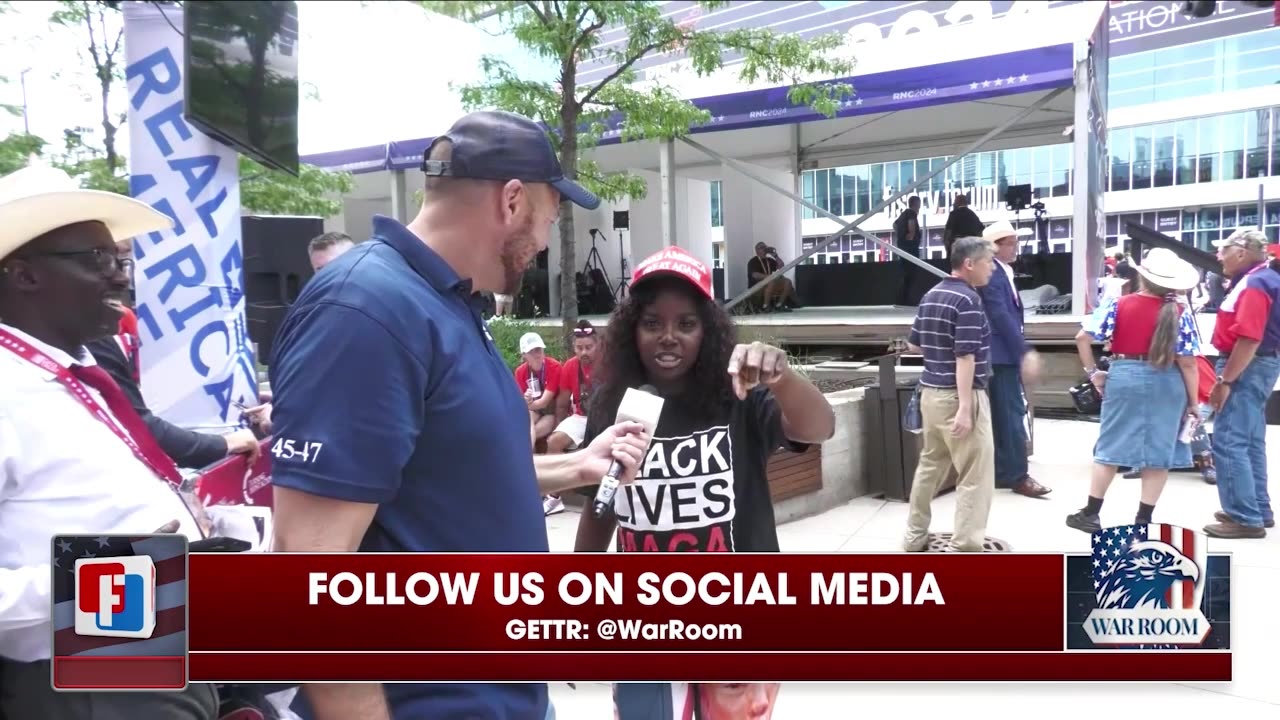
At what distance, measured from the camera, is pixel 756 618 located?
1854 mm

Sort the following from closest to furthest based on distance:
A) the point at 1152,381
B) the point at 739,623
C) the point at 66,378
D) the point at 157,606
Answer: the point at 66,378 → the point at 157,606 → the point at 739,623 → the point at 1152,381

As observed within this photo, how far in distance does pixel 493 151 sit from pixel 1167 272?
15.8ft

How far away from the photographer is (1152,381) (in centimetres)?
496

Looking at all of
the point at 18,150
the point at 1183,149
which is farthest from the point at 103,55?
the point at 1183,149

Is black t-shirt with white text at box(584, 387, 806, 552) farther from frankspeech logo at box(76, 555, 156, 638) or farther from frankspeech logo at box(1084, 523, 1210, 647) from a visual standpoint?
frankspeech logo at box(76, 555, 156, 638)

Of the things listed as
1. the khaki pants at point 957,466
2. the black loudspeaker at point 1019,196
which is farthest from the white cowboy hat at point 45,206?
the black loudspeaker at point 1019,196

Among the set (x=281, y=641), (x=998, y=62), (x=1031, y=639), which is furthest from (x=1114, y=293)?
(x=281, y=641)

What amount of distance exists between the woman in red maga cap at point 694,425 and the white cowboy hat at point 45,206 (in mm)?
1206

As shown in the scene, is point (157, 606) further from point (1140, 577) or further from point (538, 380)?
point (538, 380)

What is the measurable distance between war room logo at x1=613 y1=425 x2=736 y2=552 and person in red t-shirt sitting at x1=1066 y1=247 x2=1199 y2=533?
397cm

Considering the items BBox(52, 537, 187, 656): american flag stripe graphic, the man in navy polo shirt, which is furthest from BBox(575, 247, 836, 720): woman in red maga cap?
BBox(52, 537, 187, 656): american flag stripe graphic

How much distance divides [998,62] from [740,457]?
8.96 meters

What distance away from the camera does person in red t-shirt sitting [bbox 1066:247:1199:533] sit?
4910 millimetres

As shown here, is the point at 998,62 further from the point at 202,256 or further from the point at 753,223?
the point at 202,256
